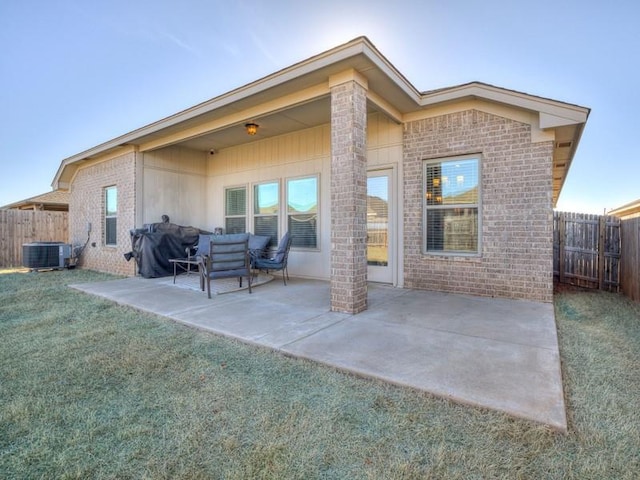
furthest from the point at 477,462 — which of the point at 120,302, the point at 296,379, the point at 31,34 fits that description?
the point at 31,34

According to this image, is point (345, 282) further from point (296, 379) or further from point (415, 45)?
point (415, 45)

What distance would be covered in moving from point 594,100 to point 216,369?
16.7 m

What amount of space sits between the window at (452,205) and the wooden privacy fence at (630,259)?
2408mm

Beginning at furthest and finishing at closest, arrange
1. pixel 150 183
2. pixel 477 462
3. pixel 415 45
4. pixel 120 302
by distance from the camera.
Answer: pixel 415 45, pixel 150 183, pixel 120 302, pixel 477 462

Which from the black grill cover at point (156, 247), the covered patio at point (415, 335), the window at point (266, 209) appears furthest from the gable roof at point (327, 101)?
the covered patio at point (415, 335)

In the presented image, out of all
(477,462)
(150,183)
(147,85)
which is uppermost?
(147,85)

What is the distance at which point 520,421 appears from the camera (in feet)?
5.86

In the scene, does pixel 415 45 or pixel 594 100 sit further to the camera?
pixel 594 100

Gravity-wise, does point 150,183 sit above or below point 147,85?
below

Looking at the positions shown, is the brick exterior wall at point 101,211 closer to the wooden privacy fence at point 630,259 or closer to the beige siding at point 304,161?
the beige siding at point 304,161

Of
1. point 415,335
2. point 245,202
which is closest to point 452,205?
point 415,335

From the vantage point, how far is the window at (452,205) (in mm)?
5195

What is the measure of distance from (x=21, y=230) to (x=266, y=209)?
9.47 meters

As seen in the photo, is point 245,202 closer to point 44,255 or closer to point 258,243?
point 258,243
